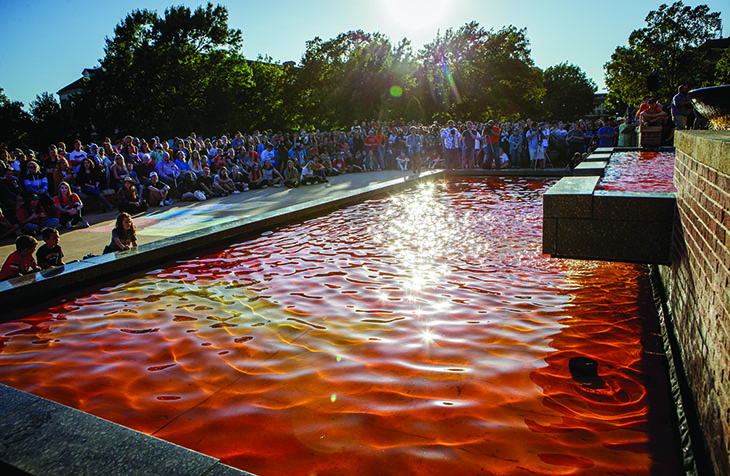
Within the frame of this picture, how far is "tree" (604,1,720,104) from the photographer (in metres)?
33.6

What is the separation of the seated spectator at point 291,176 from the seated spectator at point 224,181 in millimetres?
1982

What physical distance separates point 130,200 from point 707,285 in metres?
12.0

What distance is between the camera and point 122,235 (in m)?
6.60

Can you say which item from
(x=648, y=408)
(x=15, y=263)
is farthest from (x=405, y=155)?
(x=648, y=408)

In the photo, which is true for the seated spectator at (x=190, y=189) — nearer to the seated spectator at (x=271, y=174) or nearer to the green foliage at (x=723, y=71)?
the seated spectator at (x=271, y=174)

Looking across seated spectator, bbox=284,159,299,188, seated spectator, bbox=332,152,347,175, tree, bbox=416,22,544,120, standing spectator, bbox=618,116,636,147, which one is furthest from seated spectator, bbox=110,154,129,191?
tree, bbox=416,22,544,120

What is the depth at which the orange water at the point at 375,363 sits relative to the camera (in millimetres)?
2525

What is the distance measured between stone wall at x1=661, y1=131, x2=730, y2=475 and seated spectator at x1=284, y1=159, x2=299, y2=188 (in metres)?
13.7

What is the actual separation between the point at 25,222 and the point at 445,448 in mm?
10568

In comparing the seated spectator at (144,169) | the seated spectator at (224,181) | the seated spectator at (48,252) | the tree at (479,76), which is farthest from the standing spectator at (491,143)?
the tree at (479,76)

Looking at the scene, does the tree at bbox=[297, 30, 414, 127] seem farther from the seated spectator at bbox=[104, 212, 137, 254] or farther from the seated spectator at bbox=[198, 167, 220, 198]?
the seated spectator at bbox=[104, 212, 137, 254]

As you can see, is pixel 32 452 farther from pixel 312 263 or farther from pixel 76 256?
pixel 76 256

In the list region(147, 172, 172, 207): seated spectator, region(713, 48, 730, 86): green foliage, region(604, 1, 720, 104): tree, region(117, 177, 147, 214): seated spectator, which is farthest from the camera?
region(604, 1, 720, 104): tree

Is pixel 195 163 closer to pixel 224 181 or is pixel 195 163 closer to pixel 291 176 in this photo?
pixel 224 181
